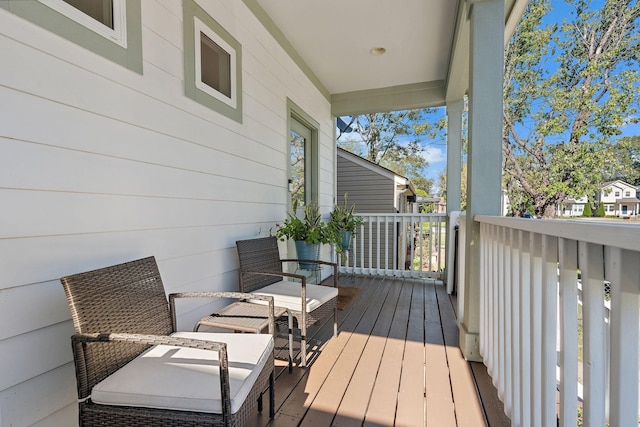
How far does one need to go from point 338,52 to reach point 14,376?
3953mm

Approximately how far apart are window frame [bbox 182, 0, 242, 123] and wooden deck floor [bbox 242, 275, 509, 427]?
2046mm

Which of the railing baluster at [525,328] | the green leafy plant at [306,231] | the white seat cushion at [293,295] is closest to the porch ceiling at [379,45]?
the railing baluster at [525,328]

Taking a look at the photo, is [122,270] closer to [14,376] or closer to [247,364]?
[14,376]

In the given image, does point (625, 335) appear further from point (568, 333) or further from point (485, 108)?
point (485, 108)

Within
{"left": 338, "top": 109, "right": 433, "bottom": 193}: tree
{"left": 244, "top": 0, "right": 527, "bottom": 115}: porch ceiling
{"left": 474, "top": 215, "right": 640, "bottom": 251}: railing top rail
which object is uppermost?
{"left": 338, "top": 109, "right": 433, "bottom": 193}: tree

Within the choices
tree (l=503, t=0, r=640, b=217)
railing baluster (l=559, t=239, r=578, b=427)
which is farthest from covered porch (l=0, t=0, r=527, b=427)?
tree (l=503, t=0, r=640, b=217)

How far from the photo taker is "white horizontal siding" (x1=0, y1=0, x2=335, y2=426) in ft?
3.60

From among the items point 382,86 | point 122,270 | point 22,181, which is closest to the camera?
point 22,181

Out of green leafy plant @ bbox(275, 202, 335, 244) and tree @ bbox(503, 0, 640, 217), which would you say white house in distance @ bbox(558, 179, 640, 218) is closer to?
tree @ bbox(503, 0, 640, 217)

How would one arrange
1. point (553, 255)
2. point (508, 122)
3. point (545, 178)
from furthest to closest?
point (508, 122), point (545, 178), point (553, 255)

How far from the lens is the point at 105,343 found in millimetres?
1195

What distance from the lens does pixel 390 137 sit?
1428 cm

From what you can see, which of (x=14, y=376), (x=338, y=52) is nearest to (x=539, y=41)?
(x=338, y=52)

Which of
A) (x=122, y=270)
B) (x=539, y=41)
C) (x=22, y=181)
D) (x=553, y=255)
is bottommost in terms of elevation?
(x=122, y=270)
